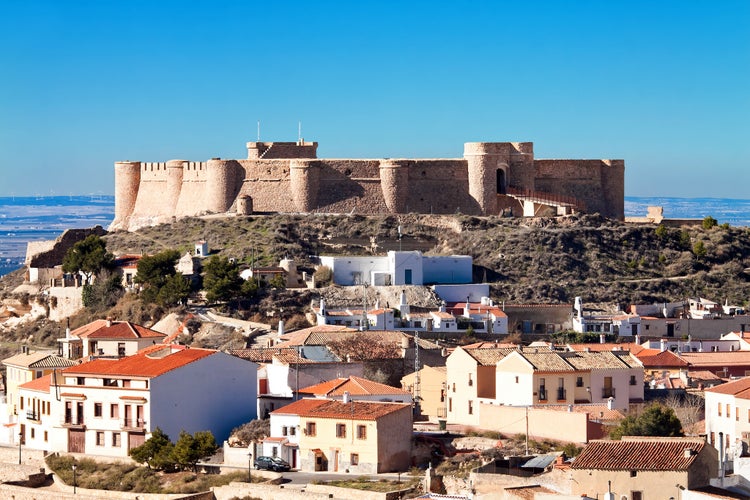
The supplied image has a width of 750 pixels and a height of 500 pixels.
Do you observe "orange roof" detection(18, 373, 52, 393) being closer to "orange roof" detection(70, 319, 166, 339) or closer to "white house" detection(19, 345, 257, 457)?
"white house" detection(19, 345, 257, 457)

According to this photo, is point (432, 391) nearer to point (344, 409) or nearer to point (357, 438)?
point (344, 409)

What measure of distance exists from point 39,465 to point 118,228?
122ft

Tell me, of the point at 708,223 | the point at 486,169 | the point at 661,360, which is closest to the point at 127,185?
the point at 486,169

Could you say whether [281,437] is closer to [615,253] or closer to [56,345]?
[56,345]

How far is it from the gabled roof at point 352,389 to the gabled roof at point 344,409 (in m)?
1.18

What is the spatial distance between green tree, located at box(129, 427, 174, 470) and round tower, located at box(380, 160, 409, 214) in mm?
33863

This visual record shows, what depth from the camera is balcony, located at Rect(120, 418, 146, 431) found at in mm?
43250

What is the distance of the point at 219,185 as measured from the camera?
76.1 m

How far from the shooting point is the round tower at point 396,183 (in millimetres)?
74938

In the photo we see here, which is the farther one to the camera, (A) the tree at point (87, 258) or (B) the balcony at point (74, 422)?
(A) the tree at point (87, 258)

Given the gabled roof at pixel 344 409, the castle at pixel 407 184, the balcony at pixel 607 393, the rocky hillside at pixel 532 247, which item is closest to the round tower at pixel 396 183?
the castle at pixel 407 184

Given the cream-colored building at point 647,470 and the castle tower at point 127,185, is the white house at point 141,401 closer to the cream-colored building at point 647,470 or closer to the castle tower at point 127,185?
the cream-colored building at point 647,470

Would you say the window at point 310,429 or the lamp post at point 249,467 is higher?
the window at point 310,429

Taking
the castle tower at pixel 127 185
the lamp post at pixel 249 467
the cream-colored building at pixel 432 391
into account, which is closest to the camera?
the lamp post at pixel 249 467
